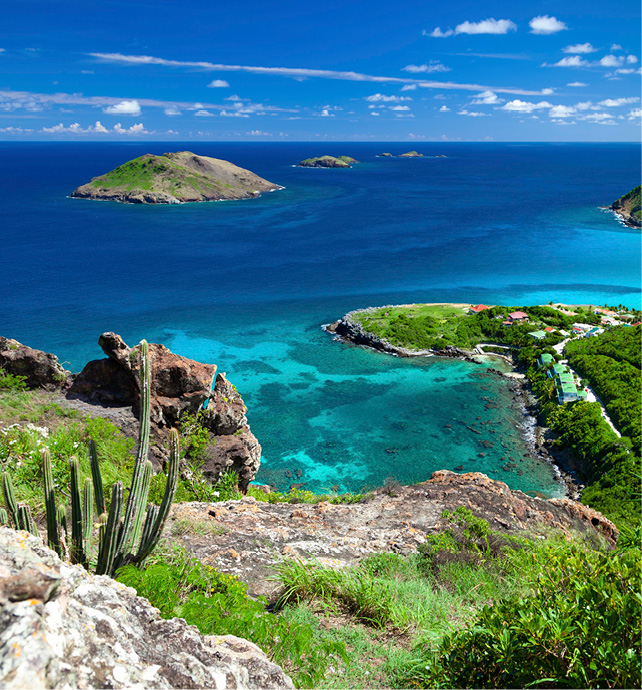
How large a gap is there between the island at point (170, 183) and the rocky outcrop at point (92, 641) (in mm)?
160571

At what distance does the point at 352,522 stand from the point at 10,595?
41.0 ft

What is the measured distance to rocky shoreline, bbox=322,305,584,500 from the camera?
3409cm

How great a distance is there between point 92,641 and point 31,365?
17593 mm

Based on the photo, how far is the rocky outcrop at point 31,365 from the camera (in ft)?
62.6

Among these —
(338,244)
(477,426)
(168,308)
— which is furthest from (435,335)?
(338,244)

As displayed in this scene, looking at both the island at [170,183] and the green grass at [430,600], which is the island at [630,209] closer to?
the island at [170,183]

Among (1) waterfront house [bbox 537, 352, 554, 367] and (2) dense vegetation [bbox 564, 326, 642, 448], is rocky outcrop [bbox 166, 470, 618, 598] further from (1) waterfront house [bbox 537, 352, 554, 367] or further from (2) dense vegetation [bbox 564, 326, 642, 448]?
(1) waterfront house [bbox 537, 352, 554, 367]

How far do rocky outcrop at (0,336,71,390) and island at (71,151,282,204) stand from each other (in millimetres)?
144427

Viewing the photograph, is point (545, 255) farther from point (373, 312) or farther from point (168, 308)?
point (168, 308)

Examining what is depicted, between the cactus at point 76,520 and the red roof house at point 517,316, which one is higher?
the cactus at point 76,520

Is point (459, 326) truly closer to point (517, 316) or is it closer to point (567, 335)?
point (517, 316)

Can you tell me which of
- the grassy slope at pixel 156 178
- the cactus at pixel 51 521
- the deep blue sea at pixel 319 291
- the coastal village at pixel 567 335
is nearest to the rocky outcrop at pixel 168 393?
the cactus at pixel 51 521

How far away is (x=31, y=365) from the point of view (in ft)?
63.4

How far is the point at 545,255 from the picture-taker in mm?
97000
